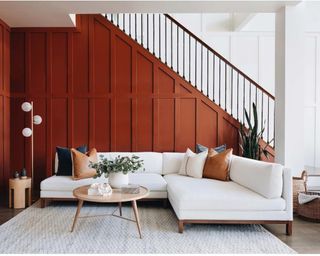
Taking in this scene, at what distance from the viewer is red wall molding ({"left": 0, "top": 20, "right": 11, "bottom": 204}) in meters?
5.05

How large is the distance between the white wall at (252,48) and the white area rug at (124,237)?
415 centimetres

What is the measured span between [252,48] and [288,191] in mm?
4297

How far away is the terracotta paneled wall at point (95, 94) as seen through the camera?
540 cm

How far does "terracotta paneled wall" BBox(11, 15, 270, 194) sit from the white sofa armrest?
2240 mm

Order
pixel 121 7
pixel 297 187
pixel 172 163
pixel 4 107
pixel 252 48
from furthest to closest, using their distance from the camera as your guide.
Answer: pixel 252 48 → pixel 4 107 → pixel 172 163 → pixel 121 7 → pixel 297 187

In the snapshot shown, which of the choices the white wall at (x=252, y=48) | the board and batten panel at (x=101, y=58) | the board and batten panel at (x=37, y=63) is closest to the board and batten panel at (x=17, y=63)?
the board and batten panel at (x=37, y=63)

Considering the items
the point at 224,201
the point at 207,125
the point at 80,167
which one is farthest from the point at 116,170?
the point at 207,125

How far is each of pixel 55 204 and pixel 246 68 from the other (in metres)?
4.77

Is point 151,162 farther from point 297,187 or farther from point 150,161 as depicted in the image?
point 297,187

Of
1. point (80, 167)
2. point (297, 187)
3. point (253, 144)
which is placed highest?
point (253, 144)

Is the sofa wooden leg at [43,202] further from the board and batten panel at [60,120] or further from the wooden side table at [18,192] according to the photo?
the board and batten panel at [60,120]

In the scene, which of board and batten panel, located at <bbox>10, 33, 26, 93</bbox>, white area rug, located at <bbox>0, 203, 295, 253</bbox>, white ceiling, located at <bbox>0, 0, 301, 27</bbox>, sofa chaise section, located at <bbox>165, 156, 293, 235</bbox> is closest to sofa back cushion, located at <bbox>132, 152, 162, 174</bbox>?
white area rug, located at <bbox>0, 203, 295, 253</bbox>

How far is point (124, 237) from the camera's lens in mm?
3143

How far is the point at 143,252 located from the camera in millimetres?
2791
